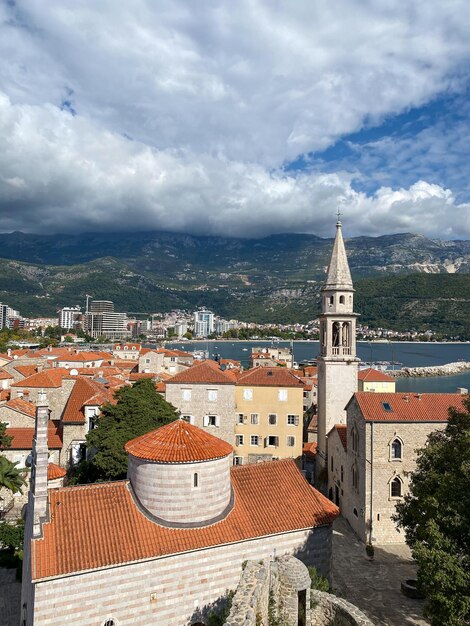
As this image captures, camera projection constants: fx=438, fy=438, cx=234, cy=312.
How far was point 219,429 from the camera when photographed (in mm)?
38031

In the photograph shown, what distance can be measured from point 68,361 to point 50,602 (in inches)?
2928

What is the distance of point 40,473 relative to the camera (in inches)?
583

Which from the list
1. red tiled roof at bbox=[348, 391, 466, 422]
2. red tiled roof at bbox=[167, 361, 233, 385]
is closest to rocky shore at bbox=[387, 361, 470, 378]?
red tiled roof at bbox=[167, 361, 233, 385]

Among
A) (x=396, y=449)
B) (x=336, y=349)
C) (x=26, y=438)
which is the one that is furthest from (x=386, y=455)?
(x=26, y=438)

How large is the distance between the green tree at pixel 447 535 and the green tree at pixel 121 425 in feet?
60.8

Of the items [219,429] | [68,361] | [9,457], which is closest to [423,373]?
[68,361]

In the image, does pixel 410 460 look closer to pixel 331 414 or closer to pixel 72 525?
pixel 331 414

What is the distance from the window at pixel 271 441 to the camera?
127 feet

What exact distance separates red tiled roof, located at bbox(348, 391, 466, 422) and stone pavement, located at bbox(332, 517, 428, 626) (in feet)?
24.0

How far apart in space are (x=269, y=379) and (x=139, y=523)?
2492 cm

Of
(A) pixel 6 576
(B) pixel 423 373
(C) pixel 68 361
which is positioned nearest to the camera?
(A) pixel 6 576

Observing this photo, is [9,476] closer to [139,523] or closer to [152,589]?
[139,523]

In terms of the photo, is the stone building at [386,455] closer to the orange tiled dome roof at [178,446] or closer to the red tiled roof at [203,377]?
the orange tiled dome roof at [178,446]

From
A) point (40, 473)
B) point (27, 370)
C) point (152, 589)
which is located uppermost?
point (40, 473)
